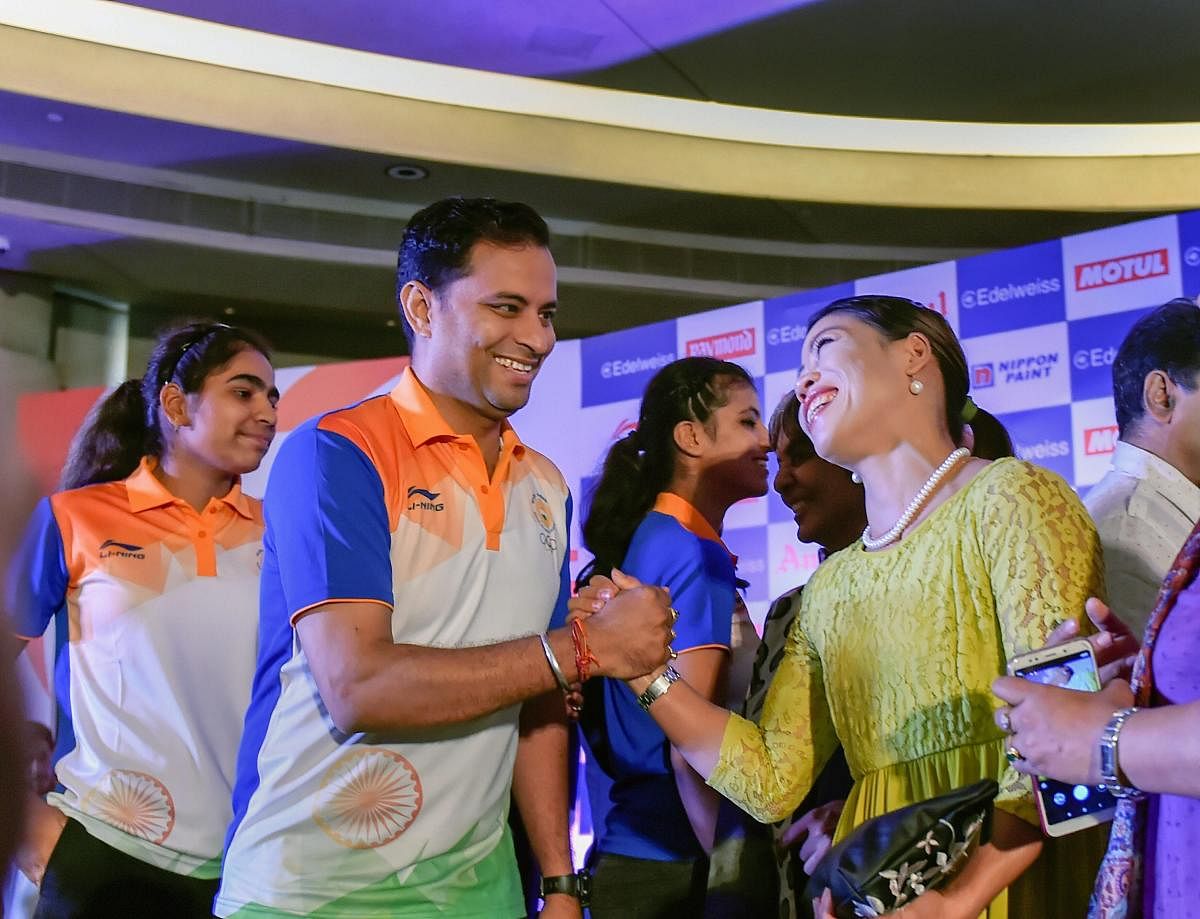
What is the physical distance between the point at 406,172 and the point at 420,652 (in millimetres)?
5108

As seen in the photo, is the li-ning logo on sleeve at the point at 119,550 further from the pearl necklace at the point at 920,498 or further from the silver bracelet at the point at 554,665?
the pearl necklace at the point at 920,498

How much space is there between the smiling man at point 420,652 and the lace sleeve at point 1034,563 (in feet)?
1.75

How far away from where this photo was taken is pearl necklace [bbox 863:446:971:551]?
1.90 metres

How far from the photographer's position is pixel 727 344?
4930 millimetres

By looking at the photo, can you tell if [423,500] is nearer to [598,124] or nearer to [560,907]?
[560,907]

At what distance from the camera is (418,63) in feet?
19.5

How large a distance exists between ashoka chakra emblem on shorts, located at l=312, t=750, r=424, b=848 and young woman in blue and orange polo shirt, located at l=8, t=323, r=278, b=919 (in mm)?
873

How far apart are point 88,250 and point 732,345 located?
161 inches

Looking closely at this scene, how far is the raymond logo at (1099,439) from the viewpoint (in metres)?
4.02

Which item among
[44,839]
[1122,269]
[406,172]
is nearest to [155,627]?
[44,839]

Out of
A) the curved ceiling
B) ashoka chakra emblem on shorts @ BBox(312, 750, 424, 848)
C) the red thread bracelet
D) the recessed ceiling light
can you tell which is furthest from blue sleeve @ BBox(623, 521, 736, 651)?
the recessed ceiling light

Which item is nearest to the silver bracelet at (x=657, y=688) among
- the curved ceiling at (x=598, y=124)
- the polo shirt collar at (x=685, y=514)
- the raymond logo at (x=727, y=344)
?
the polo shirt collar at (x=685, y=514)

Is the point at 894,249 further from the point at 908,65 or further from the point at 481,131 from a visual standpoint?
the point at 481,131

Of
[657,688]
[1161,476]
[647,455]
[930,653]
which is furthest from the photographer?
[647,455]
